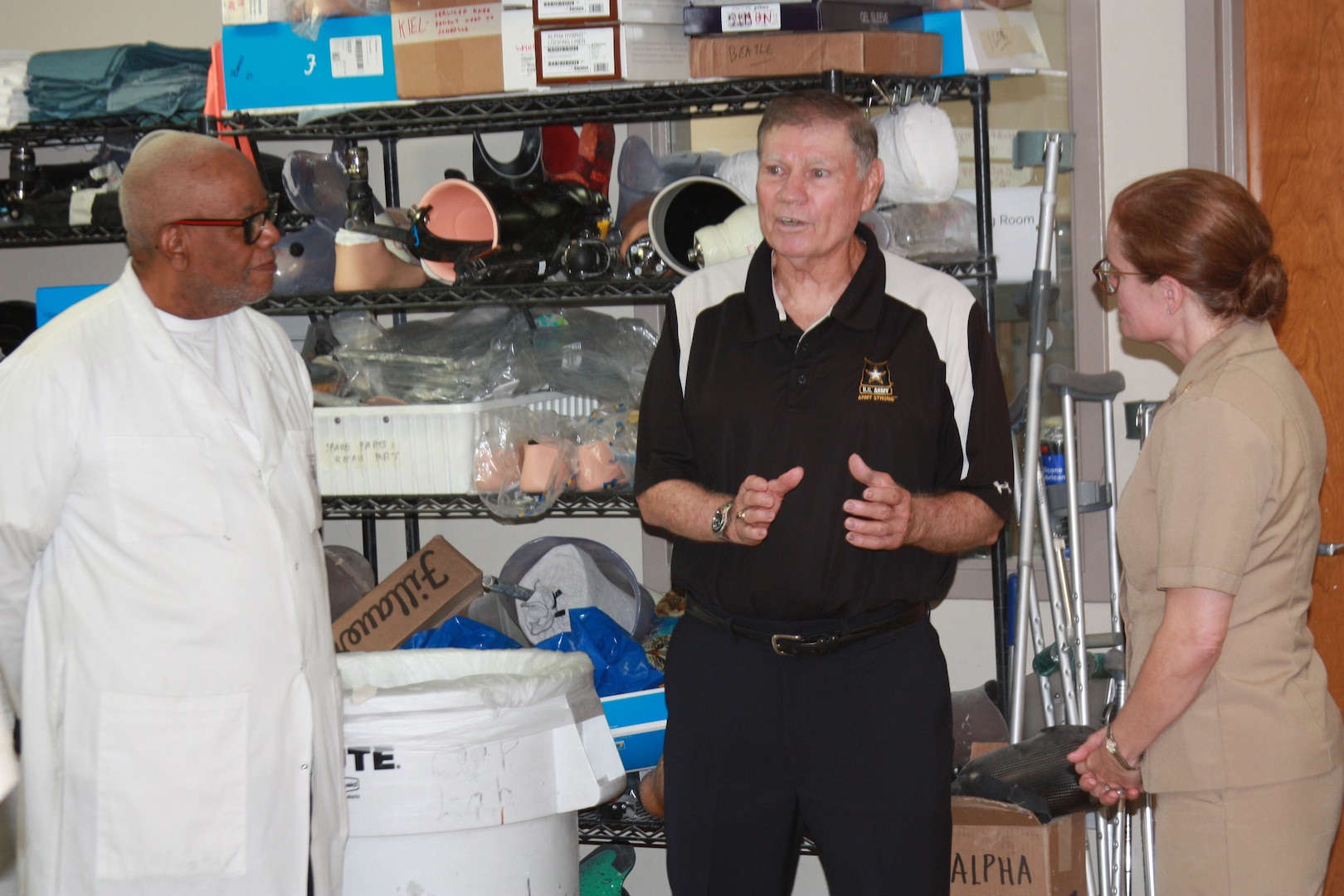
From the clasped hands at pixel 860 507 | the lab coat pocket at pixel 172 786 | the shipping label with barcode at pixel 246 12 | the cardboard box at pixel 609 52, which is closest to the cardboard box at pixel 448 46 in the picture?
the cardboard box at pixel 609 52

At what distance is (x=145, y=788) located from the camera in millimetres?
2002

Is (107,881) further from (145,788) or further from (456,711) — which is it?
(456,711)

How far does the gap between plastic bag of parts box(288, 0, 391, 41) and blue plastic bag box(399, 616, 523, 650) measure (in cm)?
145

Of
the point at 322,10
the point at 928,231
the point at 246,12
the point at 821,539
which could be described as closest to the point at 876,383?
the point at 821,539

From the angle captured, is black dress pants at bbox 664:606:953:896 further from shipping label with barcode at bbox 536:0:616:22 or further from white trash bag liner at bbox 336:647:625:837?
shipping label with barcode at bbox 536:0:616:22

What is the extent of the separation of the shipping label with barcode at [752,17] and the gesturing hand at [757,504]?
1139 millimetres

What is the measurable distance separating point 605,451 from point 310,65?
1167mm

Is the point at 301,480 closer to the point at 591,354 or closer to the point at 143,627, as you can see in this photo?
the point at 143,627

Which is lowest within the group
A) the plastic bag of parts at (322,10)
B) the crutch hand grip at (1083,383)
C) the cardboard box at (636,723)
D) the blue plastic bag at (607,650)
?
the cardboard box at (636,723)

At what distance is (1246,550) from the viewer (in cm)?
166

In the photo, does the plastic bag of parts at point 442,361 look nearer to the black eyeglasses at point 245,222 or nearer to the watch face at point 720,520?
the black eyeglasses at point 245,222

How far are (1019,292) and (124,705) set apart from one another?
84.2 inches

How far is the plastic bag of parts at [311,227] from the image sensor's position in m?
3.09

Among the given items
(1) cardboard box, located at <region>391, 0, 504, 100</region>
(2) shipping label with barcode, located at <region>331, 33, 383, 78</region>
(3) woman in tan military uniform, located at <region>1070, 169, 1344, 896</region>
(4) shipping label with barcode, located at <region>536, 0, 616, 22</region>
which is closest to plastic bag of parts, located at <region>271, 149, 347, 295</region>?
(2) shipping label with barcode, located at <region>331, 33, 383, 78</region>
